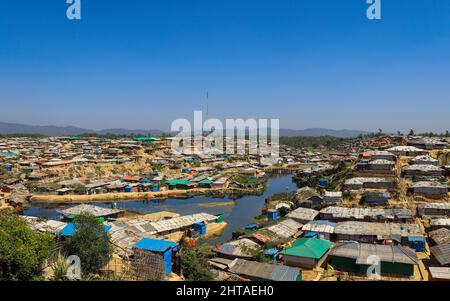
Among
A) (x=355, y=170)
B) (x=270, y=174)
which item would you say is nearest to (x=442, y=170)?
(x=355, y=170)

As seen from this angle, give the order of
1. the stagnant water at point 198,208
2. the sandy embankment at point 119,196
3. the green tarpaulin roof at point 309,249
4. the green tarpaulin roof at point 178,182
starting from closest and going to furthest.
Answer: the green tarpaulin roof at point 309,249 < the stagnant water at point 198,208 < the sandy embankment at point 119,196 < the green tarpaulin roof at point 178,182

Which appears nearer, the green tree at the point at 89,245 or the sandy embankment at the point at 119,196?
the green tree at the point at 89,245

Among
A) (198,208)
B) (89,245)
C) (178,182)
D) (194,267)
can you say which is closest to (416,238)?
(194,267)

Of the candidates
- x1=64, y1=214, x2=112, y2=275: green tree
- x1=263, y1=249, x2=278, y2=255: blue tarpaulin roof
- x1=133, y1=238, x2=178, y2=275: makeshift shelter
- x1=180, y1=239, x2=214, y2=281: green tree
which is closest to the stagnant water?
x1=263, y1=249, x2=278, y2=255: blue tarpaulin roof

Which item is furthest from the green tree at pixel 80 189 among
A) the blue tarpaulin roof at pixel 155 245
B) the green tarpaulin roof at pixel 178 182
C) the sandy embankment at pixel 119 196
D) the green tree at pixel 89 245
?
the green tree at pixel 89 245

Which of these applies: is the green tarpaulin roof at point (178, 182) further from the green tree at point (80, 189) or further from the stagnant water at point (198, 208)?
the green tree at point (80, 189)

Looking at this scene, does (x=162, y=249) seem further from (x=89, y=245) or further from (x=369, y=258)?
(x=369, y=258)
